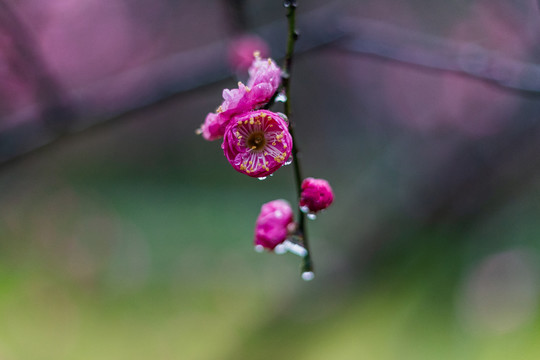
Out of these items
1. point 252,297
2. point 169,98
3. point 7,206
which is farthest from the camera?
point 7,206

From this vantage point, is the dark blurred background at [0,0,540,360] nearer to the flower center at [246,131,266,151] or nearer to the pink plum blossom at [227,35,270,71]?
the pink plum blossom at [227,35,270,71]

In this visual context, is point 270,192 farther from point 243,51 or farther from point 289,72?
point 289,72

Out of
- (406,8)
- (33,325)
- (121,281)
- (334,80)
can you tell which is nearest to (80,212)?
(121,281)

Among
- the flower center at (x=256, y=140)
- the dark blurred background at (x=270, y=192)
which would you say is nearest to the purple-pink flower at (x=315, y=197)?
the flower center at (x=256, y=140)

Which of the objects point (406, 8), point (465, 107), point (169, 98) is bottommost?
point (169, 98)

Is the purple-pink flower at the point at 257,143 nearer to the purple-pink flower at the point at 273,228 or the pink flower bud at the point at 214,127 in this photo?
the pink flower bud at the point at 214,127

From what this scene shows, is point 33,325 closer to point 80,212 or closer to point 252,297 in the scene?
point 80,212
